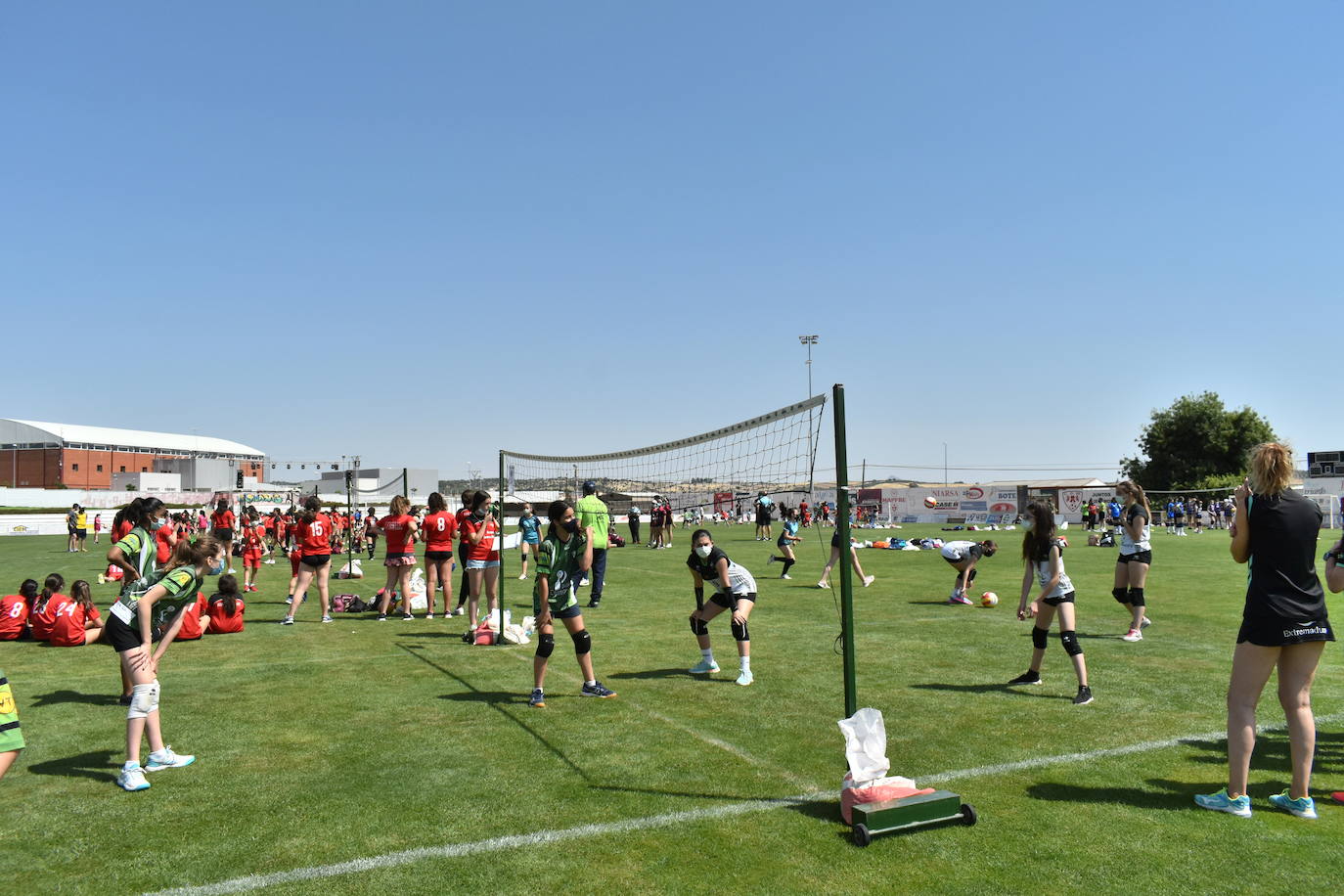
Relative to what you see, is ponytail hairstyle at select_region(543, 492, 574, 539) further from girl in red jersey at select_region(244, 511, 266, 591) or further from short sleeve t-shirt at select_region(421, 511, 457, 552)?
girl in red jersey at select_region(244, 511, 266, 591)

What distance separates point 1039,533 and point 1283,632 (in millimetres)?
3705

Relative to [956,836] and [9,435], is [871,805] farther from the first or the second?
[9,435]

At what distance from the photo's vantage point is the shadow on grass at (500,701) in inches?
252

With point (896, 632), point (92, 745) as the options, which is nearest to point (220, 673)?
point (92, 745)

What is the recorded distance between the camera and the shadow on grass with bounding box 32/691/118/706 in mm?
8344

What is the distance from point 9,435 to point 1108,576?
11438cm

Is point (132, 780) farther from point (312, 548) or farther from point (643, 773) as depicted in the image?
point (312, 548)

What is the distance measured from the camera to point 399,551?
14.4 metres

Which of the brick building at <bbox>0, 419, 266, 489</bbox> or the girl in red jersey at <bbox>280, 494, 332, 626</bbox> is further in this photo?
the brick building at <bbox>0, 419, 266, 489</bbox>

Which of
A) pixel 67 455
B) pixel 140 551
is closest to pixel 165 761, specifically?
pixel 140 551

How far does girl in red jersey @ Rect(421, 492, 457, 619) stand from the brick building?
96.7 m

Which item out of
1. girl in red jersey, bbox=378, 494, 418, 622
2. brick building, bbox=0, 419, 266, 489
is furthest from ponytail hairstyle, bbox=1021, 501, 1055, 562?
brick building, bbox=0, 419, 266, 489

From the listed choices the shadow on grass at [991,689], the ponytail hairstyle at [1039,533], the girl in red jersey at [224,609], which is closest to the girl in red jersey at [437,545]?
the girl in red jersey at [224,609]

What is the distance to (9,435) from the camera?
96.4 meters
